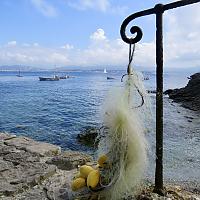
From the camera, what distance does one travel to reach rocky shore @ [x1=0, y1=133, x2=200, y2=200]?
3666 millimetres

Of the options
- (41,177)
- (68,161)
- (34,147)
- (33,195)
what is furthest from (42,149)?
(33,195)

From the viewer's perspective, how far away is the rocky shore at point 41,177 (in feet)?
12.0

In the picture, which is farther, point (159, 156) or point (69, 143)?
point (69, 143)

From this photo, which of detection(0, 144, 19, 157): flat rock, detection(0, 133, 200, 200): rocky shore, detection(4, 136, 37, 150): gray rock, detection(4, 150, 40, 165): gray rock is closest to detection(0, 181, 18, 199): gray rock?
detection(0, 133, 200, 200): rocky shore

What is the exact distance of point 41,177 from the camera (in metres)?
4.30

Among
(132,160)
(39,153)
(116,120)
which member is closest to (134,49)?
(116,120)

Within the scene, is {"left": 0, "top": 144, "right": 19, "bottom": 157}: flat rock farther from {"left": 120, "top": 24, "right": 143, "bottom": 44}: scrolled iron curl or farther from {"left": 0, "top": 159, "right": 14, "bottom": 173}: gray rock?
{"left": 120, "top": 24, "right": 143, "bottom": 44}: scrolled iron curl

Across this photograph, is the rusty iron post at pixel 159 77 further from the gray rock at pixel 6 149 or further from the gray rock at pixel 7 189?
the gray rock at pixel 6 149

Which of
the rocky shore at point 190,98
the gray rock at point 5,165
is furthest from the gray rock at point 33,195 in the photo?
the rocky shore at point 190,98

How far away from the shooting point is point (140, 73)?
343 cm

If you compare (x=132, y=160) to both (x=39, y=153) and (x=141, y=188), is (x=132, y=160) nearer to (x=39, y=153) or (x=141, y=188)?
(x=141, y=188)

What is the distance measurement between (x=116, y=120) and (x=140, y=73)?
59 cm

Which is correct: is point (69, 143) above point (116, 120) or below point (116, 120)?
below

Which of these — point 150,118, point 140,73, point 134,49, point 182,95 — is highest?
point 134,49
